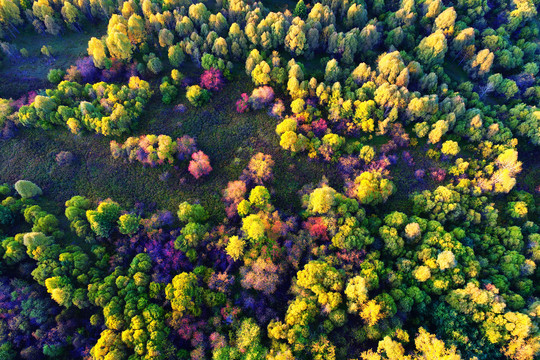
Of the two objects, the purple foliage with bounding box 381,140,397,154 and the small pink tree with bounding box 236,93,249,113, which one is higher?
the small pink tree with bounding box 236,93,249,113

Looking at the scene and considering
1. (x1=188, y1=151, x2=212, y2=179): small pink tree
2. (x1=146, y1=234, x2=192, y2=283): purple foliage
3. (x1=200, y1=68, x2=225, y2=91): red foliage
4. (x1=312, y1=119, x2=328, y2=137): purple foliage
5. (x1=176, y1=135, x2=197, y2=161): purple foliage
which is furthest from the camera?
(x1=200, y1=68, x2=225, y2=91): red foliage

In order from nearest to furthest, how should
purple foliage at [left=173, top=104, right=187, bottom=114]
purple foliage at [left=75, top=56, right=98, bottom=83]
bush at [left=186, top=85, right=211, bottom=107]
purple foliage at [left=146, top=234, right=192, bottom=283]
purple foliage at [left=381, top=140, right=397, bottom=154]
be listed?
purple foliage at [left=146, top=234, right=192, bottom=283], purple foliage at [left=381, top=140, right=397, bottom=154], bush at [left=186, top=85, right=211, bottom=107], purple foliage at [left=173, top=104, right=187, bottom=114], purple foliage at [left=75, top=56, right=98, bottom=83]

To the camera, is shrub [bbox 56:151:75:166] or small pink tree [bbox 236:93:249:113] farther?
small pink tree [bbox 236:93:249:113]

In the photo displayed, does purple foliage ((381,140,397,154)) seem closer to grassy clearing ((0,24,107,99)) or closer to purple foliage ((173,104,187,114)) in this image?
purple foliage ((173,104,187,114))

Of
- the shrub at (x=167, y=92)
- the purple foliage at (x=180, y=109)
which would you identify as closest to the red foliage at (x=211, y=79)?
the shrub at (x=167, y=92)

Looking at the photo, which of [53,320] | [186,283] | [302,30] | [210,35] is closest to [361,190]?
[186,283]

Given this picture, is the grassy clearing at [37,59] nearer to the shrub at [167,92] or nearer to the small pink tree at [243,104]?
the shrub at [167,92]

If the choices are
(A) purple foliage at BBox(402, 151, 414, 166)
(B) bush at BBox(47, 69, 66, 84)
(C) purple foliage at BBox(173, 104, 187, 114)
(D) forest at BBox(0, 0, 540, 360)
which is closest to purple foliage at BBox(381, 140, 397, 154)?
(D) forest at BBox(0, 0, 540, 360)

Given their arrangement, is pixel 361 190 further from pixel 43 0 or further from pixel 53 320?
pixel 43 0
